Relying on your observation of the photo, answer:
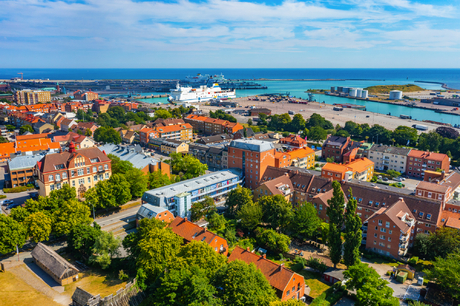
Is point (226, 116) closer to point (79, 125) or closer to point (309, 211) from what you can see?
point (79, 125)

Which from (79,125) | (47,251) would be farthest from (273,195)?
(79,125)

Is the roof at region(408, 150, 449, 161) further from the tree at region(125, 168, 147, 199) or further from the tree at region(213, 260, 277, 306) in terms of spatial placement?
the tree at region(125, 168, 147, 199)

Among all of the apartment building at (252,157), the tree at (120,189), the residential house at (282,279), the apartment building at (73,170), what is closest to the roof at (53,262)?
the tree at (120,189)

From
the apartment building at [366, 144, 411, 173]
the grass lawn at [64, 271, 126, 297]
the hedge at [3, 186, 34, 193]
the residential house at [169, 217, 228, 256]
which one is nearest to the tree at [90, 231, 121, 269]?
the grass lawn at [64, 271, 126, 297]

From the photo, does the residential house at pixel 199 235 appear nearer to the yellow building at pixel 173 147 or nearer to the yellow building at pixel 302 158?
the yellow building at pixel 302 158

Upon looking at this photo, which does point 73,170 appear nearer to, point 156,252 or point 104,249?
point 104,249
